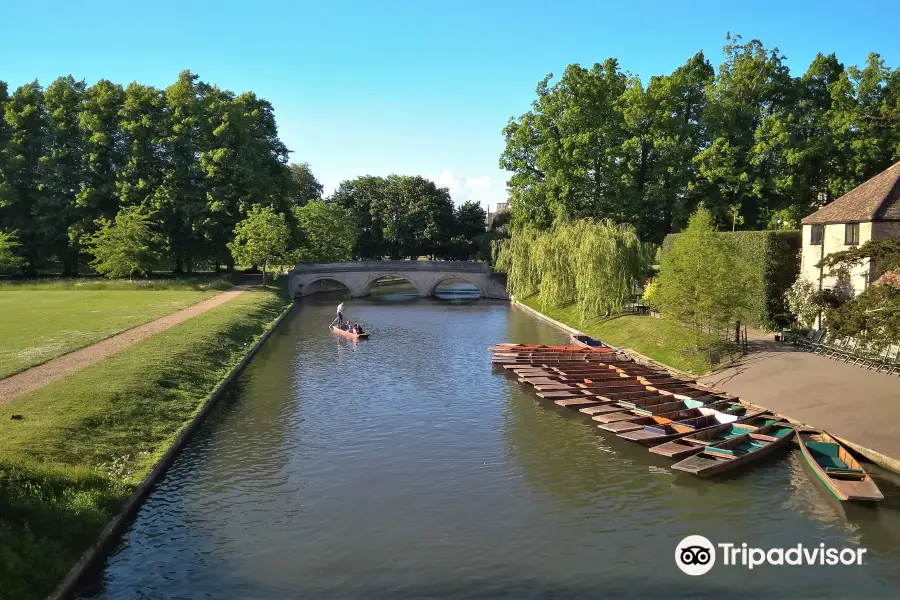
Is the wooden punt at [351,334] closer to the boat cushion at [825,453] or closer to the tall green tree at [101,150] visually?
the boat cushion at [825,453]

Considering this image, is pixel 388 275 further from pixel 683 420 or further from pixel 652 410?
pixel 683 420

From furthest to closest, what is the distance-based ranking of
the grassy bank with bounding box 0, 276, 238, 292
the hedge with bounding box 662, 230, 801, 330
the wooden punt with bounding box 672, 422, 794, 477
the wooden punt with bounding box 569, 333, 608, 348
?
the grassy bank with bounding box 0, 276, 238, 292 < the wooden punt with bounding box 569, 333, 608, 348 < the hedge with bounding box 662, 230, 801, 330 < the wooden punt with bounding box 672, 422, 794, 477

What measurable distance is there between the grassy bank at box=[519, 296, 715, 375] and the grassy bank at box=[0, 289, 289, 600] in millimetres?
24244

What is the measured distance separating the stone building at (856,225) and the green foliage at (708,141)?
45.9 ft

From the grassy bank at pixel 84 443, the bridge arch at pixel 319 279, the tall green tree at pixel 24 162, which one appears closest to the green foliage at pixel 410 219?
the bridge arch at pixel 319 279

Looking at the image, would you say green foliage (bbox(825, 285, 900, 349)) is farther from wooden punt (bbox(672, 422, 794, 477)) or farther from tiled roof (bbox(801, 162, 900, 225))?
tiled roof (bbox(801, 162, 900, 225))

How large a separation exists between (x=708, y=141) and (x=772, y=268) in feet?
79.6

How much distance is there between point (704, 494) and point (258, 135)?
245 feet

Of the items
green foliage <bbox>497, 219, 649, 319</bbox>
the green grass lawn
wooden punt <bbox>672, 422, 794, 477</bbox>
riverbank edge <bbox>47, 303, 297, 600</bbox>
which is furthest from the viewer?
green foliage <bbox>497, 219, 649, 319</bbox>

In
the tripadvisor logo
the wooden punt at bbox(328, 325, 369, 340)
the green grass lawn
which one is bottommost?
the tripadvisor logo

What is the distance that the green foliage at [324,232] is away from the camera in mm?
94750

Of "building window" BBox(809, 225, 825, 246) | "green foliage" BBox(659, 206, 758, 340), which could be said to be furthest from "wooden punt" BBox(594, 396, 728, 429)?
"building window" BBox(809, 225, 825, 246)

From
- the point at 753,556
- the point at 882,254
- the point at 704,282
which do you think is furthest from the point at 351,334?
the point at 753,556

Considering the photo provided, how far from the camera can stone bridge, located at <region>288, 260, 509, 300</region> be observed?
3285 inches
